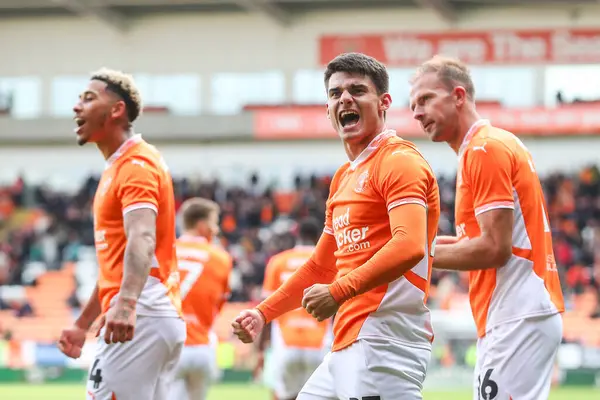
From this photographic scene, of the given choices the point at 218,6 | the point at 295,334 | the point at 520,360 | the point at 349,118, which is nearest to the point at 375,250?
the point at 349,118

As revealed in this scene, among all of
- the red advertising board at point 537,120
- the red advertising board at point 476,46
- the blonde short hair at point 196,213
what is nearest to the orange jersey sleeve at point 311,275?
the blonde short hair at point 196,213

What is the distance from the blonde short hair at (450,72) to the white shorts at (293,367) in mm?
5023

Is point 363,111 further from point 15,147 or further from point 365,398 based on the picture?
point 15,147

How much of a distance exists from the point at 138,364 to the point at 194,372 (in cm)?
346

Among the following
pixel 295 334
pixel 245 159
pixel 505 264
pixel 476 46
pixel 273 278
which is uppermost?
pixel 476 46

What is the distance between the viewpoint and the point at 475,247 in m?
4.82

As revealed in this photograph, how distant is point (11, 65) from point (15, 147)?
2.20 m

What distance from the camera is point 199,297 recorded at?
869 centimetres

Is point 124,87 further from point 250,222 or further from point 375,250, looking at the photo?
point 250,222

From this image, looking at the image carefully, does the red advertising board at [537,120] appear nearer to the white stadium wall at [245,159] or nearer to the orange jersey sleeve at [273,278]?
the white stadium wall at [245,159]

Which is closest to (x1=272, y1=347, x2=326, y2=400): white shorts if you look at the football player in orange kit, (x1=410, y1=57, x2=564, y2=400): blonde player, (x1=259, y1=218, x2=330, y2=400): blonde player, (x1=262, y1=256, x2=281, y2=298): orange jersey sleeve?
(x1=259, y1=218, x2=330, y2=400): blonde player

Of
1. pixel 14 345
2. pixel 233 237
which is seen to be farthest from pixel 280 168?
pixel 14 345

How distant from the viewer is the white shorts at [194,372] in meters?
8.63

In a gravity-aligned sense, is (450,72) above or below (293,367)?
above
